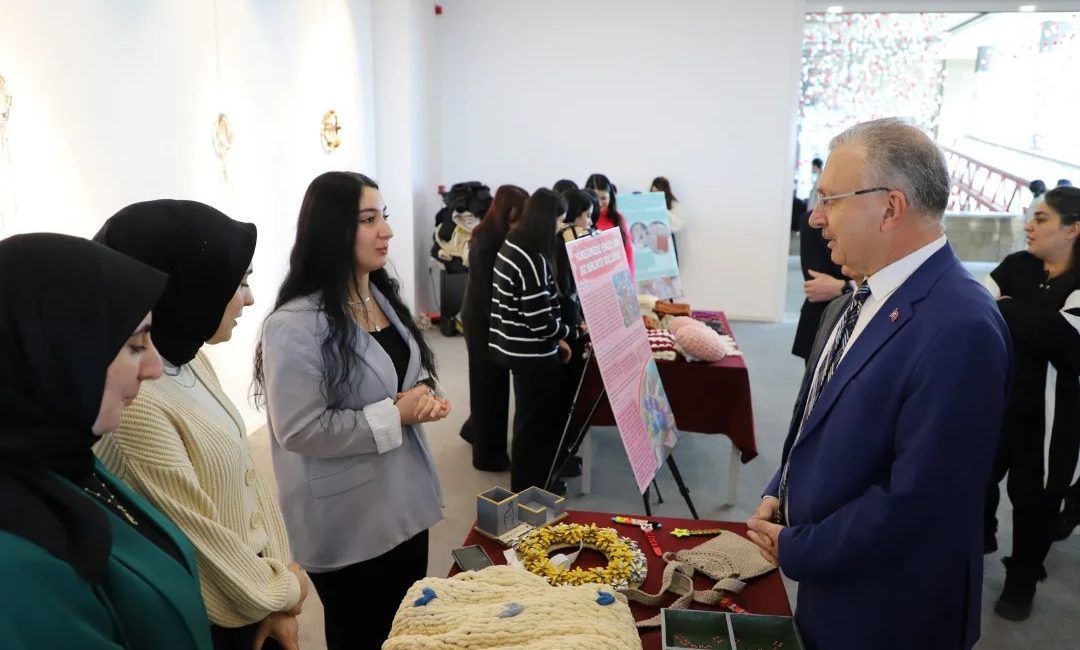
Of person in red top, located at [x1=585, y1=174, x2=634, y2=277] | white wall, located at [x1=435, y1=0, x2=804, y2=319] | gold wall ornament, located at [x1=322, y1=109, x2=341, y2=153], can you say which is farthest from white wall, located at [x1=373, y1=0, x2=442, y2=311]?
person in red top, located at [x1=585, y1=174, x2=634, y2=277]

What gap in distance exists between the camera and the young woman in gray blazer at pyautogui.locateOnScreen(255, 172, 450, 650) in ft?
5.91

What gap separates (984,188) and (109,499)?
9.83 meters

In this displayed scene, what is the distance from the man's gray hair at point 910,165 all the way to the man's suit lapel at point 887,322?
10cm

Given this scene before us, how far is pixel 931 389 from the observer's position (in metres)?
1.28

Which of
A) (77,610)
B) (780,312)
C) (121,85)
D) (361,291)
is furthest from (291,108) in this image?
(780,312)

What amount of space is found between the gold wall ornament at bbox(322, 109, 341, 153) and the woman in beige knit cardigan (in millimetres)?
4403

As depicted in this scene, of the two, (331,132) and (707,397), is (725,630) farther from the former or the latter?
(331,132)

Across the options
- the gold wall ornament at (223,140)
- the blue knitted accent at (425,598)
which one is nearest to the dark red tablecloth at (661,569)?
the blue knitted accent at (425,598)

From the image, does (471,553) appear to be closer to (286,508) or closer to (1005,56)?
(286,508)

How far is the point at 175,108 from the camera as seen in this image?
365cm

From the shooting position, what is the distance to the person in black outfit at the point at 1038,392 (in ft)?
8.98

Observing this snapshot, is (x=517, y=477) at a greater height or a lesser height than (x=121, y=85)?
lesser

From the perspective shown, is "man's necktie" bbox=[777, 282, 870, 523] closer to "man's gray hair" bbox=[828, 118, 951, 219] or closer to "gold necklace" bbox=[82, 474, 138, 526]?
"man's gray hair" bbox=[828, 118, 951, 219]

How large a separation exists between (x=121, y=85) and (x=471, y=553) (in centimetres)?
270
